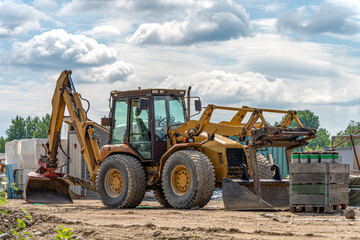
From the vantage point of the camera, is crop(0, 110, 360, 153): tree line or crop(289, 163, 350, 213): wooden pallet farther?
crop(0, 110, 360, 153): tree line

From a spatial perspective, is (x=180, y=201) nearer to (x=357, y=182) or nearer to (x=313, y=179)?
(x=313, y=179)

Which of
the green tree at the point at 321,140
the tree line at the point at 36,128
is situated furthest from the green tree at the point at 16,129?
the green tree at the point at 321,140

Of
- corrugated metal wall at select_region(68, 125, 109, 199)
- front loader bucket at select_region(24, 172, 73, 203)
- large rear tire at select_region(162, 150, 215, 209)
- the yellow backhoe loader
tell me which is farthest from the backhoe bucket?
corrugated metal wall at select_region(68, 125, 109, 199)

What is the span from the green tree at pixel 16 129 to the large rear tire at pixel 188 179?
97.7 metres

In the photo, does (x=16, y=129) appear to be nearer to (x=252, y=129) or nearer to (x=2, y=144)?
(x=2, y=144)

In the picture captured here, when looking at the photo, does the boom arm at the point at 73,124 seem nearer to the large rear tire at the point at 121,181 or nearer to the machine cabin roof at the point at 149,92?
the large rear tire at the point at 121,181

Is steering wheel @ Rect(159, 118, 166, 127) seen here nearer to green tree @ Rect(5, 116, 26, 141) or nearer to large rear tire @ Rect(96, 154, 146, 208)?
large rear tire @ Rect(96, 154, 146, 208)

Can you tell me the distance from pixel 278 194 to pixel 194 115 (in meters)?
3.01

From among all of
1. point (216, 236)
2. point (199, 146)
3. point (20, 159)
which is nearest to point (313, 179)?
point (199, 146)

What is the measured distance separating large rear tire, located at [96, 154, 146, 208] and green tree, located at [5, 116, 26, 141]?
95520mm

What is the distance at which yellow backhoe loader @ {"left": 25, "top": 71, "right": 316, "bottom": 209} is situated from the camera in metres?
13.4

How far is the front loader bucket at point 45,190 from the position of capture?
18266 millimetres

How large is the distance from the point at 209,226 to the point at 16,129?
339ft

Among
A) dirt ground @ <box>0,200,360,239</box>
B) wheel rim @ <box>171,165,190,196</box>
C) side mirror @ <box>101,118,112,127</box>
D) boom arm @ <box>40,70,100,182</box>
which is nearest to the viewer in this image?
dirt ground @ <box>0,200,360,239</box>
